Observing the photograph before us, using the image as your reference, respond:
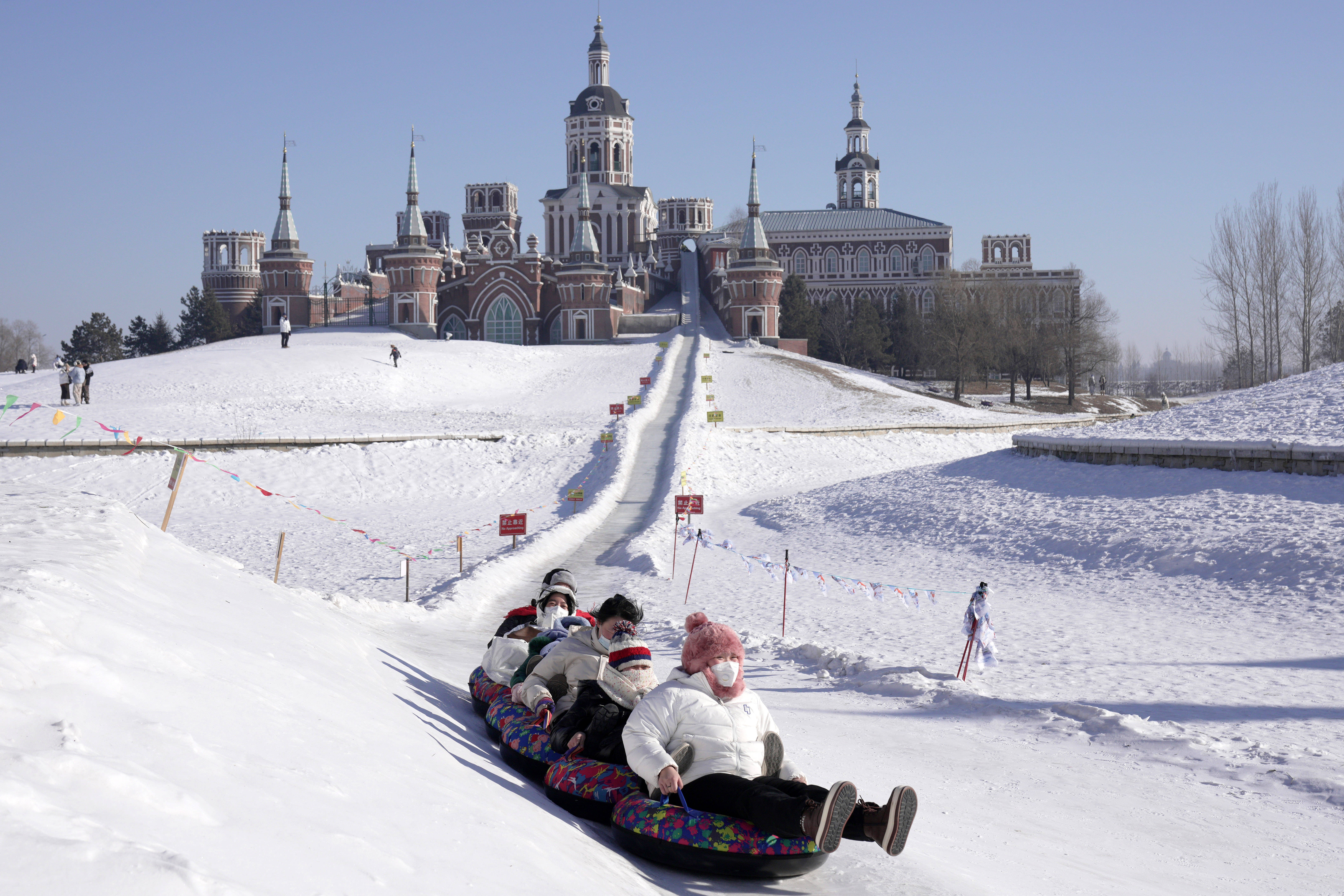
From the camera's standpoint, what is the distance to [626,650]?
20.9ft

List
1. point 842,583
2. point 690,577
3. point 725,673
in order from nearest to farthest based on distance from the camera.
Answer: point 725,673
point 690,577
point 842,583

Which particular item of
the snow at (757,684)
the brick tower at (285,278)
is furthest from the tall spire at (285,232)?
the snow at (757,684)

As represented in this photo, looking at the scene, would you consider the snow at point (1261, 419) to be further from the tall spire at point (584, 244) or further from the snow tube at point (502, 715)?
the tall spire at point (584, 244)

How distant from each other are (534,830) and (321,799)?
1164 mm

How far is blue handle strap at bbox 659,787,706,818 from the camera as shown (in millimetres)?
5129

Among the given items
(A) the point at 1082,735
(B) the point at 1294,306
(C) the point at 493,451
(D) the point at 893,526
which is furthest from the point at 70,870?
(B) the point at 1294,306

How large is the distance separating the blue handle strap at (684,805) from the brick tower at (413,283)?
64410mm

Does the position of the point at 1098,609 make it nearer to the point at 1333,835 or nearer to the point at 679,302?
the point at 1333,835

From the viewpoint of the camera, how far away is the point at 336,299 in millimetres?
83938

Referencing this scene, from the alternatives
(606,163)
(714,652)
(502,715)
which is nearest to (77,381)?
(502,715)

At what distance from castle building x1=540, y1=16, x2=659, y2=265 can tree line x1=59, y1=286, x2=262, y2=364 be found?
3160cm

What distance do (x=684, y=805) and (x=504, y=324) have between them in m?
69.5

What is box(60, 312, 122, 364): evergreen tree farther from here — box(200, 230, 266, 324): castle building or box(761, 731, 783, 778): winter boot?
box(761, 731, 783, 778): winter boot

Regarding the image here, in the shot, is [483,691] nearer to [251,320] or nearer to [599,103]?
[251,320]
